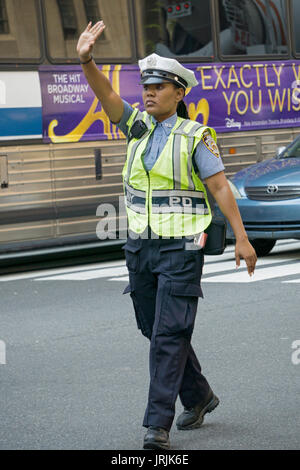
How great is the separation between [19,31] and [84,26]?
84cm

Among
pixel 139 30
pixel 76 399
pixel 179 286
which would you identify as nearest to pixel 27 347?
pixel 76 399

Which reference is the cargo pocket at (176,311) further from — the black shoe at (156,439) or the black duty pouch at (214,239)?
the black shoe at (156,439)

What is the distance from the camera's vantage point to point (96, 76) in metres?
5.25

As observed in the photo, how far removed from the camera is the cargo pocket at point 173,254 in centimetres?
523

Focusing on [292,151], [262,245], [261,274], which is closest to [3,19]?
[292,151]

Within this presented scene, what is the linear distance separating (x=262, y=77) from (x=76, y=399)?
963 centimetres

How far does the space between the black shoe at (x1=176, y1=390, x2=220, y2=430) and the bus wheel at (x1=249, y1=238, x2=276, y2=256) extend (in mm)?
7273

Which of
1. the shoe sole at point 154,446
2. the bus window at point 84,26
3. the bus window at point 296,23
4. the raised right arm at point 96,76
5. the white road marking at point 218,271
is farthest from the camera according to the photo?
the bus window at point 296,23

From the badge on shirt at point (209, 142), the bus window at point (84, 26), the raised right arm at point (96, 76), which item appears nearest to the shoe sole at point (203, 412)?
the badge on shirt at point (209, 142)

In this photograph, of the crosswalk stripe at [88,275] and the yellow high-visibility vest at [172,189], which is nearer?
the yellow high-visibility vest at [172,189]

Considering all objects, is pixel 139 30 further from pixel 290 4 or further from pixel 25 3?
pixel 290 4

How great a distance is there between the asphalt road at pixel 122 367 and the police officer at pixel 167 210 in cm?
47

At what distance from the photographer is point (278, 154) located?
525 inches

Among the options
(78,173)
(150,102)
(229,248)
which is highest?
(150,102)
